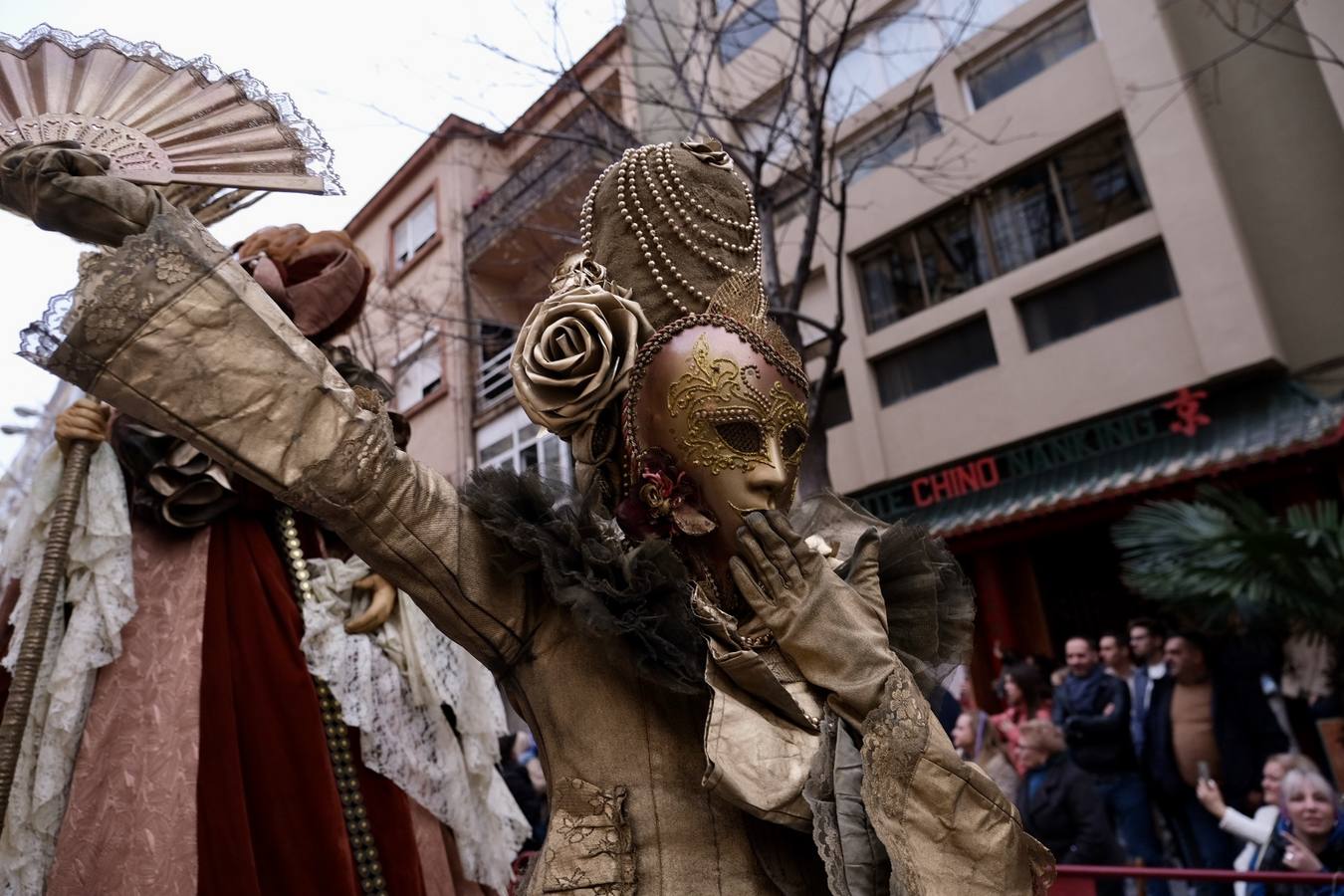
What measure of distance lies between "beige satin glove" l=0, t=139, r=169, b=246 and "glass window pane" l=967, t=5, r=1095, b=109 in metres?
11.1

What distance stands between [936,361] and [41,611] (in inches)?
406

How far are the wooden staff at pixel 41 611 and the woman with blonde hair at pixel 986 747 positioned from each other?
4219 millimetres

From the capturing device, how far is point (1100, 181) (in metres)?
Result: 10.3

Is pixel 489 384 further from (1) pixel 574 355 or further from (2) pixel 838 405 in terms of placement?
(1) pixel 574 355

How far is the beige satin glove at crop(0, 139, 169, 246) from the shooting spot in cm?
135

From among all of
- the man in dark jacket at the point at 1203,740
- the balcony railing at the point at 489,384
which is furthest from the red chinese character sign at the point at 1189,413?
the balcony railing at the point at 489,384

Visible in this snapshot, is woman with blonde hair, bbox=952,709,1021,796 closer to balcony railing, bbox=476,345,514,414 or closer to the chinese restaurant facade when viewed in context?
the chinese restaurant facade

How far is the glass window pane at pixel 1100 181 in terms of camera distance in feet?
33.1

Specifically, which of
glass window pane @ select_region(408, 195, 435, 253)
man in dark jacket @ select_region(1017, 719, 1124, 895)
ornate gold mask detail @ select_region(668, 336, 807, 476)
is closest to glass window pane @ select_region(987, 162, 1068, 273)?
man in dark jacket @ select_region(1017, 719, 1124, 895)

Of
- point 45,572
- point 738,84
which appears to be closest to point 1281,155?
point 738,84

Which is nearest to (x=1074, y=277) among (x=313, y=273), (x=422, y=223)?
(x=313, y=273)

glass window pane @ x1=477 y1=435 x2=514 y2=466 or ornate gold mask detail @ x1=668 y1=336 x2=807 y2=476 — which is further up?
glass window pane @ x1=477 y1=435 x2=514 y2=466

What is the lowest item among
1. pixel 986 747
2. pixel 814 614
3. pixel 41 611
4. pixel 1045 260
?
pixel 986 747

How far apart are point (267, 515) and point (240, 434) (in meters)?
1.50
